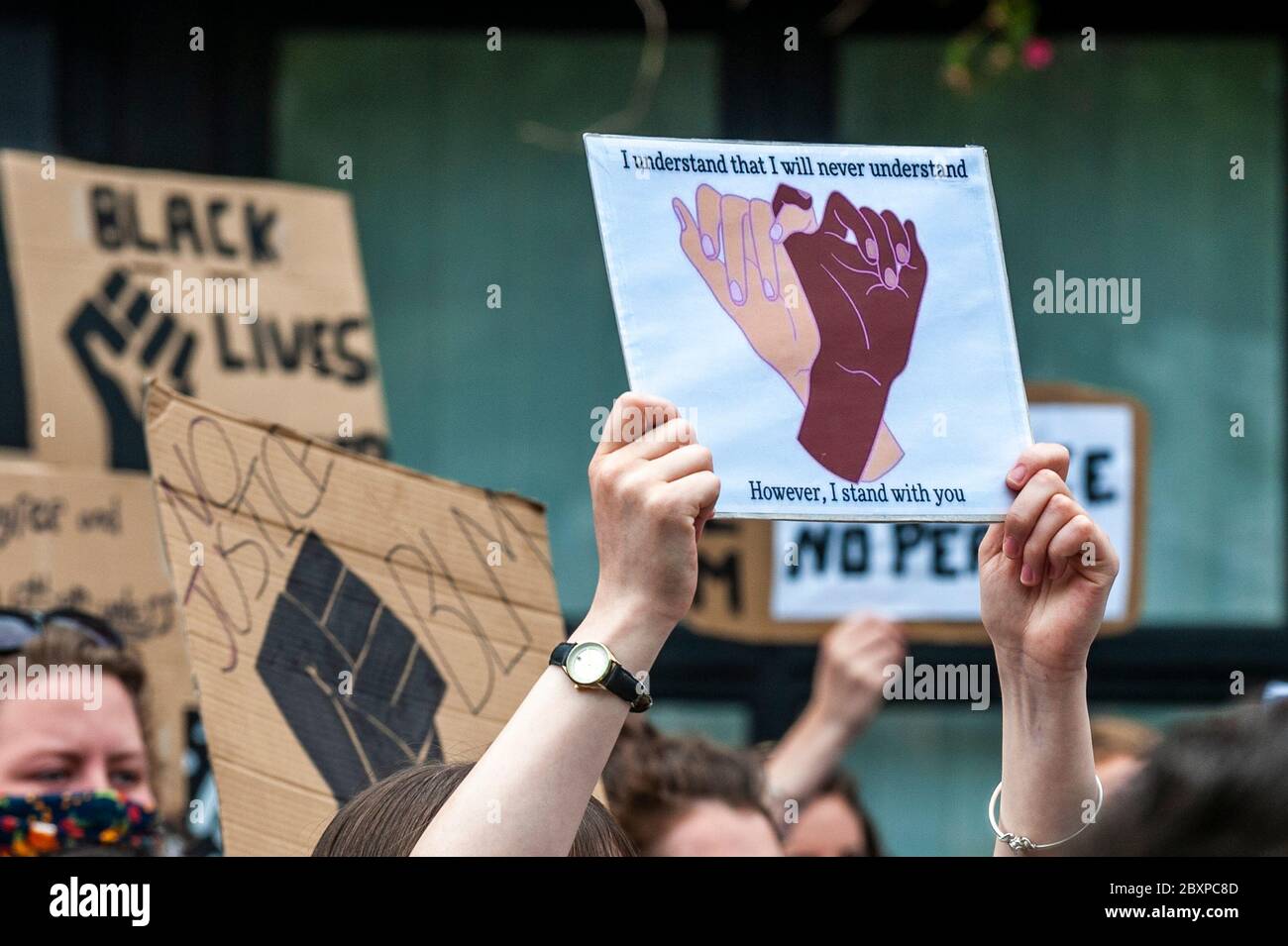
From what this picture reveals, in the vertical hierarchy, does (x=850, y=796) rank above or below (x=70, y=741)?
below

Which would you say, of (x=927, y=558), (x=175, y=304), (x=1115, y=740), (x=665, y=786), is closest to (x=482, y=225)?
(x=175, y=304)

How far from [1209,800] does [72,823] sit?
1.66 m

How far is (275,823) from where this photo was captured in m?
1.72

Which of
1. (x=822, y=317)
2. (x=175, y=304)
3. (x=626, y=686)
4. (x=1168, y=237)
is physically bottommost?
(x=626, y=686)

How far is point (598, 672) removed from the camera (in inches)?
51.9

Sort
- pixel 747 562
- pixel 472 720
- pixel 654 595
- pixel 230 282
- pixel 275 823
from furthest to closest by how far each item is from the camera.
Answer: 1. pixel 747 562
2. pixel 230 282
3. pixel 472 720
4. pixel 275 823
5. pixel 654 595

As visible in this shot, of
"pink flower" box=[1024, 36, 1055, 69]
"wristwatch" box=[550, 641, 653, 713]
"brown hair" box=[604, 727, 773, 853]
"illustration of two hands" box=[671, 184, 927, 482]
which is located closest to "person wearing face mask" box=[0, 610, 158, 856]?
"brown hair" box=[604, 727, 773, 853]

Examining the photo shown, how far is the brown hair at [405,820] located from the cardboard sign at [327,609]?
236 mm

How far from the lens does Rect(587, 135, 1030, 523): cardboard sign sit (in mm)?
1490

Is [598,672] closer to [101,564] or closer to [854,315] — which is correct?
[854,315]

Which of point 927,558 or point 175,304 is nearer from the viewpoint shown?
point 175,304
